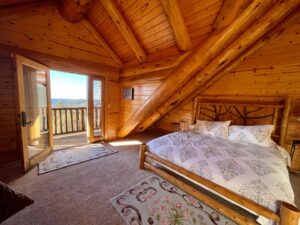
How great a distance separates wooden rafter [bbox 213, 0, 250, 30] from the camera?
1.86 m

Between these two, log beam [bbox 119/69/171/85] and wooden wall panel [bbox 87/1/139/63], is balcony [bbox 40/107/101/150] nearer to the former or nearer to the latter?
log beam [bbox 119/69/171/85]

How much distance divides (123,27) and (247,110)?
332 cm

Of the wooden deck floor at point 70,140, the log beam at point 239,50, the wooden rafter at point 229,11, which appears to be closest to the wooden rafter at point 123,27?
the log beam at point 239,50

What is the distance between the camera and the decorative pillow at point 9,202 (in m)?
0.96

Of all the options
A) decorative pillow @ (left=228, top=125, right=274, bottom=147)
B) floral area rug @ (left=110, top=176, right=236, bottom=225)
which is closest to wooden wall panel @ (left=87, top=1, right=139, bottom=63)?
decorative pillow @ (left=228, top=125, right=274, bottom=147)

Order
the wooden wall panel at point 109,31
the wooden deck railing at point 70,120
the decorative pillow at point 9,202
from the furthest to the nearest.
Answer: the wooden deck railing at point 70,120
the wooden wall panel at point 109,31
the decorative pillow at point 9,202

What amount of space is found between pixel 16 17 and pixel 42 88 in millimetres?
1369

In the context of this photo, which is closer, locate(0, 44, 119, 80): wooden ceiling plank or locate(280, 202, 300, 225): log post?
locate(280, 202, 300, 225): log post

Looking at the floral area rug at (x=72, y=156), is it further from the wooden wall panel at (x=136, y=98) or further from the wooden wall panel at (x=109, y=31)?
the wooden wall panel at (x=109, y=31)

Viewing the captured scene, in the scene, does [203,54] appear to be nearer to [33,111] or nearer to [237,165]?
Result: [237,165]

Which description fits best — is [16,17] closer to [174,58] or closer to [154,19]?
[154,19]

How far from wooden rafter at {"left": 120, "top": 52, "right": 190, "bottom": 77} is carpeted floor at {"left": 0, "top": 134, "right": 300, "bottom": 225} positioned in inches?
84.5

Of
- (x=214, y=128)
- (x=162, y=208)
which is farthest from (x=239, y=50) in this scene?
(x=162, y=208)

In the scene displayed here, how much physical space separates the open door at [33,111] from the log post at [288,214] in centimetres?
347
